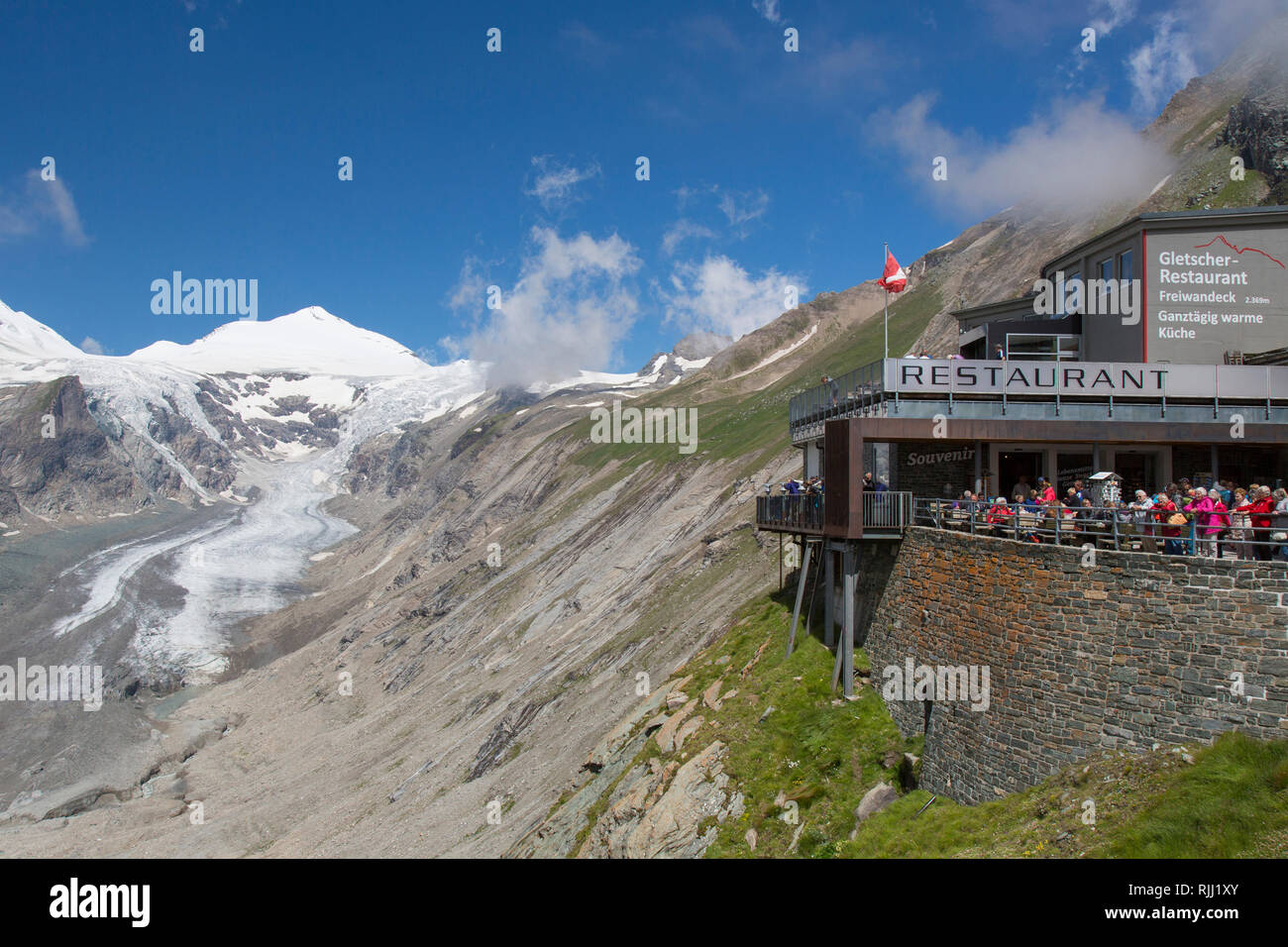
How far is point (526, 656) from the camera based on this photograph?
56062 mm

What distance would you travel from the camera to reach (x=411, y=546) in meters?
134

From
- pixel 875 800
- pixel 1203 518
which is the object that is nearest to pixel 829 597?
pixel 875 800

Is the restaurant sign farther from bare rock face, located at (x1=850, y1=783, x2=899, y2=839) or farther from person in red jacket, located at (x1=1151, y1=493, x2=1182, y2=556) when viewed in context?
bare rock face, located at (x1=850, y1=783, x2=899, y2=839)

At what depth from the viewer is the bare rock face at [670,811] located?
1952 cm

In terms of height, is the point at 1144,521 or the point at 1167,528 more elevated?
the point at 1144,521

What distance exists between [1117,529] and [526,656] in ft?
152

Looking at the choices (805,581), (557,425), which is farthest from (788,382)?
(805,581)

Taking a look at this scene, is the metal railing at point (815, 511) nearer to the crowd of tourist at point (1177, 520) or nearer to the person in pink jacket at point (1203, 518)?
the crowd of tourist at point (1177, 520)

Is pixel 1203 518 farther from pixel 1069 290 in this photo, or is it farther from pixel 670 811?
pixel 1069 290

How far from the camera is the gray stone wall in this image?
12.1 metres

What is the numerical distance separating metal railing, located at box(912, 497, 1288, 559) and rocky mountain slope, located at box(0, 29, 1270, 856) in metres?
8.26

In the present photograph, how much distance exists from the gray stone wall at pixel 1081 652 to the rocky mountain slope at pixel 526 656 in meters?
5.89

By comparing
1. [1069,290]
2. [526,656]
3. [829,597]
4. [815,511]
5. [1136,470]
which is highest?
[1069,290]
